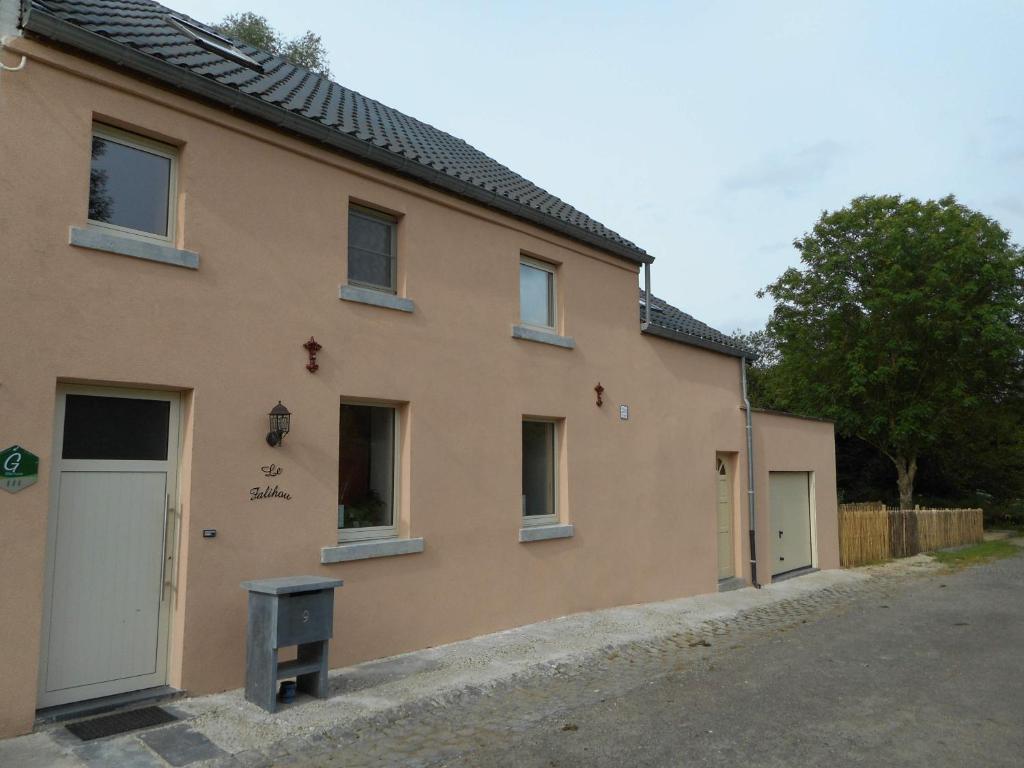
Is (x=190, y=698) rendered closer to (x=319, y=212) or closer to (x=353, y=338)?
(x=353, y=338)

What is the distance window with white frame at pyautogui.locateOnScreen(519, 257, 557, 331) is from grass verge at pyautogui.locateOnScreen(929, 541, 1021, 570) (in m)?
12.4

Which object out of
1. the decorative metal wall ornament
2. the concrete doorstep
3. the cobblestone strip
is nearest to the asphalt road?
the cobblestone strip

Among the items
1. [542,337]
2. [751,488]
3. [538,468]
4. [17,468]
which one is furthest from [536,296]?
[17,468]

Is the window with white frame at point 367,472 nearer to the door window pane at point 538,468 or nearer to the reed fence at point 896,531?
the door window pane at point 538,468

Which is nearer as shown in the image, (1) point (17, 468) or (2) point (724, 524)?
(1) point (17, 468)

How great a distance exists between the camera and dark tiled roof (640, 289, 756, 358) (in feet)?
40.3

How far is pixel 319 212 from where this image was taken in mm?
7629

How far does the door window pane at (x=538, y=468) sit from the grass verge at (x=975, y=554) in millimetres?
11772

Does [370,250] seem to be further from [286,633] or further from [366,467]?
[286,633]

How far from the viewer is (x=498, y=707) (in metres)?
6.30

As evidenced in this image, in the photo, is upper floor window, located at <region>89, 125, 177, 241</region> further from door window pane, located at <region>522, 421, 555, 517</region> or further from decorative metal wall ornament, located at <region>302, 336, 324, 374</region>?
door window pane, located at <region>522, 421, 555, 517</region>

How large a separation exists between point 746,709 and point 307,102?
7393 mm

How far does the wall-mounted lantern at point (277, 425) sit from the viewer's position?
6.94m

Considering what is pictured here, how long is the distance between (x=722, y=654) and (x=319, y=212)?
6372 mm
